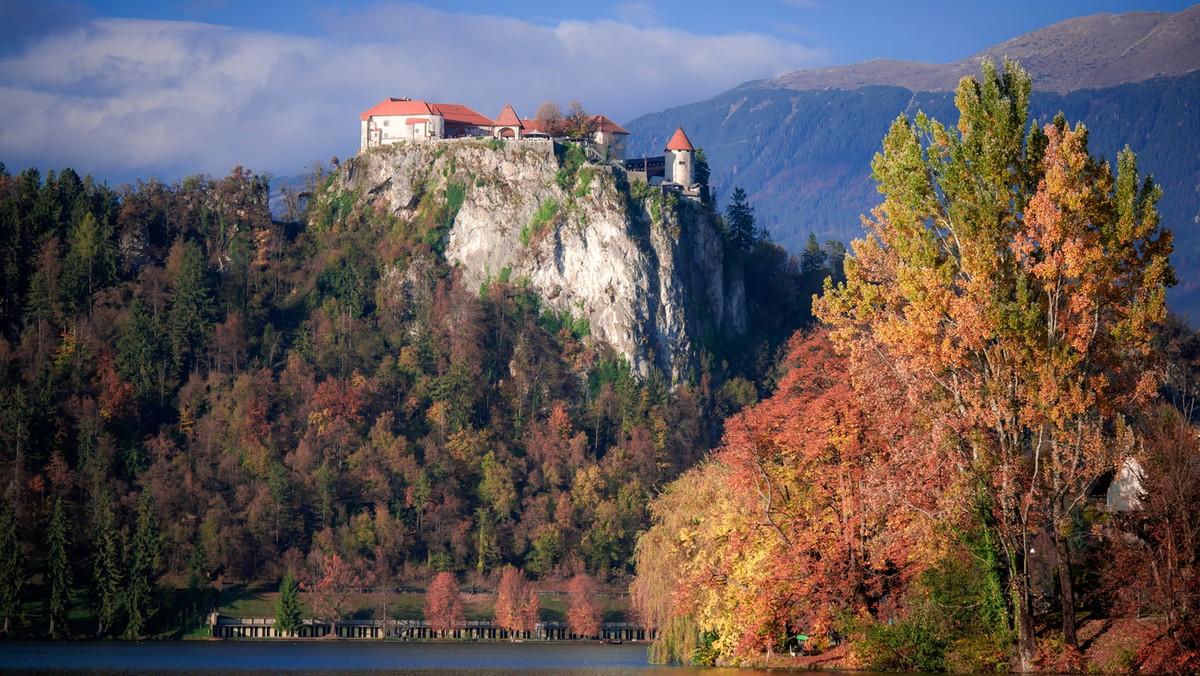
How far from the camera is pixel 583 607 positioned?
414 feet

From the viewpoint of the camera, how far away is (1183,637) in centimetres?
4150

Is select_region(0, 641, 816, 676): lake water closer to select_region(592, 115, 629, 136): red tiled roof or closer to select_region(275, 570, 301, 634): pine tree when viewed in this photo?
select_region(275, 570, 301, 634): pine tree

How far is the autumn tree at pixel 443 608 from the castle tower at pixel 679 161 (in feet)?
225

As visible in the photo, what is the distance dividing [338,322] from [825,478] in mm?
131753

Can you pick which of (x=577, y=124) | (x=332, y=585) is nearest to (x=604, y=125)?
(x=577, y=124)

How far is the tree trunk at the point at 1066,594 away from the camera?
1703 inches

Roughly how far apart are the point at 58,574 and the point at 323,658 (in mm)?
42024

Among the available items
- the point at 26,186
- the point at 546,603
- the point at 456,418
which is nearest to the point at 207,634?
the point at 546,603

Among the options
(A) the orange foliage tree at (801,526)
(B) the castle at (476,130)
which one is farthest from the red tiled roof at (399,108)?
(A) the orange foliage tree at (801,526)

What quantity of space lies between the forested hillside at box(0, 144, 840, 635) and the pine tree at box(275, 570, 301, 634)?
891 centimetres

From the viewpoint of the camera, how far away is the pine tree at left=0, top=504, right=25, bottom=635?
11050cm

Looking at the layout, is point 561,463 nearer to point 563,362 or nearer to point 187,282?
point 563,362

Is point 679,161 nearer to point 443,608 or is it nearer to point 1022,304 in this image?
point 443,608

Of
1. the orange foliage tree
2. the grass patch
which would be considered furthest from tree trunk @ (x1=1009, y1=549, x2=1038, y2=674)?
the grass patch
